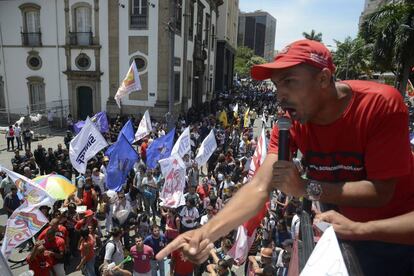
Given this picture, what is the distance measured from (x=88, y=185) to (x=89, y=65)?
58.5 feet

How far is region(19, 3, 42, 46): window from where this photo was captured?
83.3 feet

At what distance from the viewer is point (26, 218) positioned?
618 centimetres

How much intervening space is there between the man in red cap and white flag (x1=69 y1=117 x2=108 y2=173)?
8279 mm

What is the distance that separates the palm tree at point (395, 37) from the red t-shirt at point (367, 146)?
2018 cm

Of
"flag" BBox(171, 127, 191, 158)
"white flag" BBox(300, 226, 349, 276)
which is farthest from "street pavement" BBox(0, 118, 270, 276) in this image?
"white flag" BBox(300, 226, 349, 276)

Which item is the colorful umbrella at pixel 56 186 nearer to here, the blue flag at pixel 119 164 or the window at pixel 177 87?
the blue flag at pixel 119 164

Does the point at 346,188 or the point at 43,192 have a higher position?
the point at 346,188

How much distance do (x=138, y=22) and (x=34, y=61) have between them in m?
8.26

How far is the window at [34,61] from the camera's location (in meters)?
26.1

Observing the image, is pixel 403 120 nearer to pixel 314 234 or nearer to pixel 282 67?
pixel 282 67

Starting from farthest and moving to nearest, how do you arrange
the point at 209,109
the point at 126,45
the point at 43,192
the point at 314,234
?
the point at 209,109
the point at 126,45
the point at 43,192
the point at 314,234

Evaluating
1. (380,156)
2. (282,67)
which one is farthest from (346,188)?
(282,67)

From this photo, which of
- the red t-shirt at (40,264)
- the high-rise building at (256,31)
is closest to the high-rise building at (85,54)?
the red t-shirt at (40,264)

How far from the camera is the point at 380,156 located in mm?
1736
